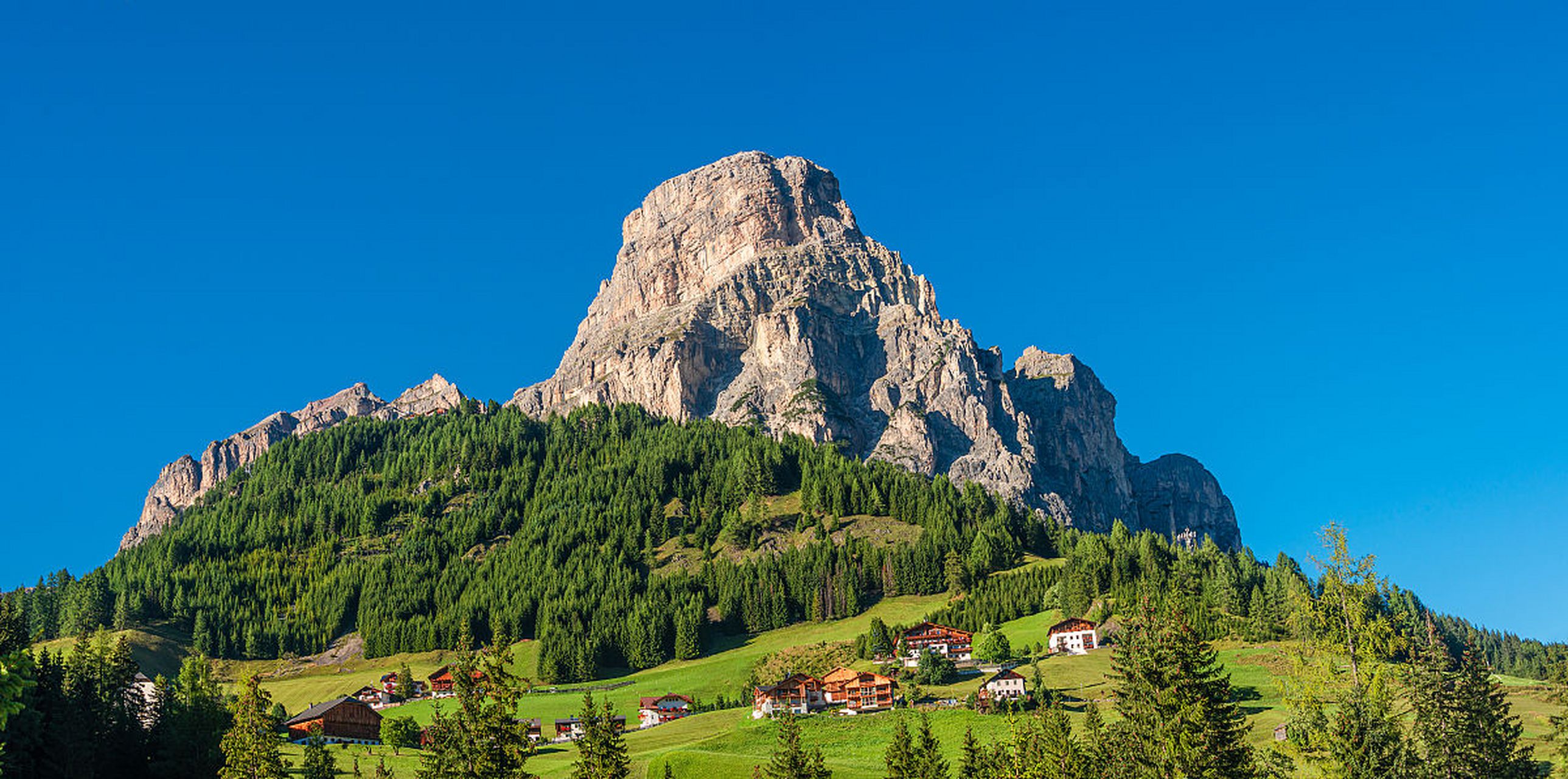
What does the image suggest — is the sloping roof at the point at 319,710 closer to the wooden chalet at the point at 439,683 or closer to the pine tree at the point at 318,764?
the pine tree at the point at 318,764

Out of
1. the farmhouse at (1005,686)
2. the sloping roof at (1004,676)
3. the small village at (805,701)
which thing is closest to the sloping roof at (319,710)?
the small village at (805,701)

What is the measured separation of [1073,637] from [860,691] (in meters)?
41.9

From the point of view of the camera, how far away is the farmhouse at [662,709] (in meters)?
148

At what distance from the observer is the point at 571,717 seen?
493 feet

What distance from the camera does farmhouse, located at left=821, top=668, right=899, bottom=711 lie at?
136750 millimetres

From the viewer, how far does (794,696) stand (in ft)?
460

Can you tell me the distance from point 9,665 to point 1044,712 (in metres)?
58.6

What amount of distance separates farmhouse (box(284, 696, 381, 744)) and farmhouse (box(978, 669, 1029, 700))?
69.1 meters

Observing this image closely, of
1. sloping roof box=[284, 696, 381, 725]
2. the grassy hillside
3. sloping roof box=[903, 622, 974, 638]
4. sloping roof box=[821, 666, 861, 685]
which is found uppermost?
sloping roof box=[903, 622, 974, 638]

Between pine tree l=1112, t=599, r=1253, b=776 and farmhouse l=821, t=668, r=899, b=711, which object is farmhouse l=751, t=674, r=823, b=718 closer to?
farmhouse l=821, t=668, r=899, b=711

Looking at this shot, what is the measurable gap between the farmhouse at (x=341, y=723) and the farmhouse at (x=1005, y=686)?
6911 centimetres

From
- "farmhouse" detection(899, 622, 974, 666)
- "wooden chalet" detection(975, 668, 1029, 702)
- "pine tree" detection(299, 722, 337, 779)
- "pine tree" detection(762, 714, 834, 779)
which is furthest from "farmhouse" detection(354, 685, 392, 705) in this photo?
"pine tree" detection(762, 714, 834, 779)

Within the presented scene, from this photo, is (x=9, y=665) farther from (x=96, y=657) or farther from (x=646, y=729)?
(x=646, y=729)

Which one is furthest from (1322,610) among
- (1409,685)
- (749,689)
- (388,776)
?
(749,689)
